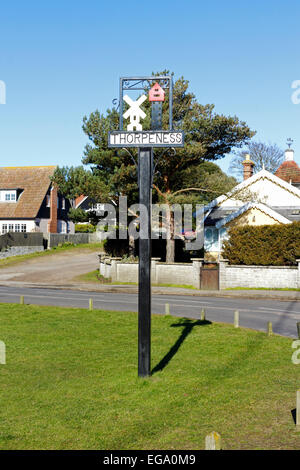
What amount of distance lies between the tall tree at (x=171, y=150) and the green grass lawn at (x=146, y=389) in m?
16.8

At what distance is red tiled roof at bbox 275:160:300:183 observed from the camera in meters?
56.5

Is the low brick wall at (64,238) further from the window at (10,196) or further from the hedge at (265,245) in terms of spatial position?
the hedge at (265,245)

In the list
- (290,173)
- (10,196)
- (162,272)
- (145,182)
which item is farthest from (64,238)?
(145,182)

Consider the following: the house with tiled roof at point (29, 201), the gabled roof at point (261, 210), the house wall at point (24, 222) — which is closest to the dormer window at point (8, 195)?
the house with tiled roof at point (29, 201)

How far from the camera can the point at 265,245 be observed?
101 ft

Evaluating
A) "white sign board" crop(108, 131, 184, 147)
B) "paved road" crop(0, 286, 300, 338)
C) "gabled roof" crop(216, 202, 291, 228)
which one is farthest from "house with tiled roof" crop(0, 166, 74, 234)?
"white sign board" crop(108, 131, 184, 147)

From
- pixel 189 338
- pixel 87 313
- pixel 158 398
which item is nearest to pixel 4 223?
pixel 87 313

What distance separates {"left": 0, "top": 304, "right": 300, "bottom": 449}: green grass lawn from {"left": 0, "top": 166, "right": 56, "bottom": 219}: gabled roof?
39.4m

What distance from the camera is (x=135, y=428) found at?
8914mm

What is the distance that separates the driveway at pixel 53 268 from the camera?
124 ft

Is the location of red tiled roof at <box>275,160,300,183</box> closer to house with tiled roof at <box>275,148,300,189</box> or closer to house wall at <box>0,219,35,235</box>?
house with tiled roof at <box>275,148,300,189</box>

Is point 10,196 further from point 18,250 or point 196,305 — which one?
point 196,305

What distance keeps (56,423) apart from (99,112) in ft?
90.8
